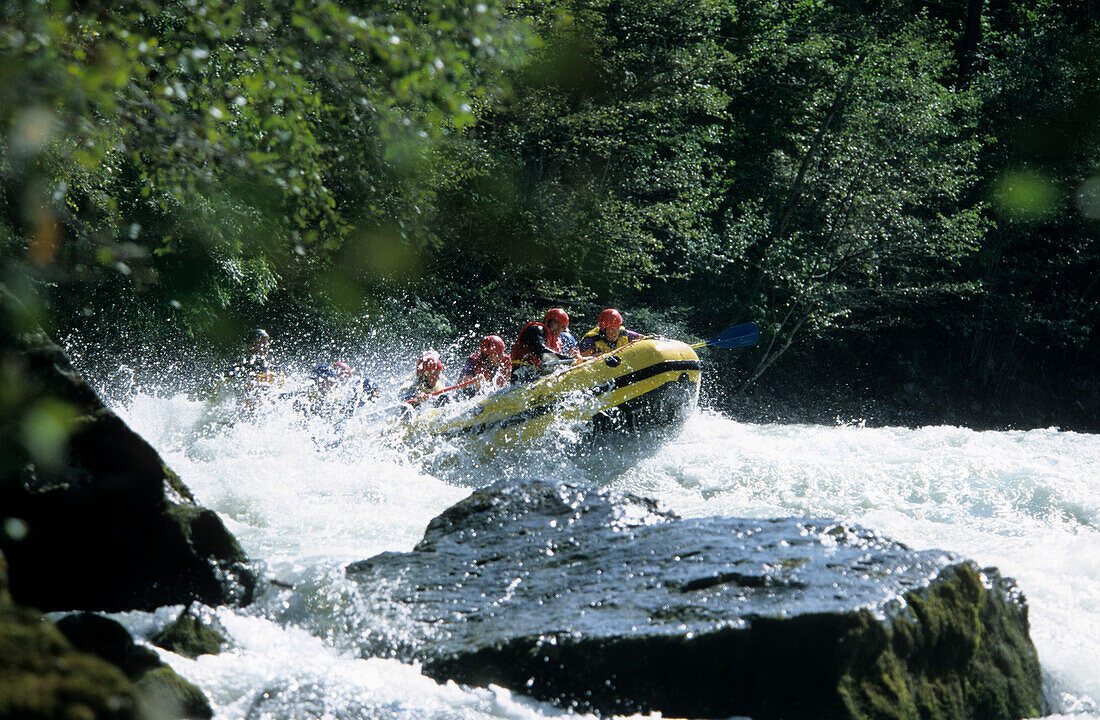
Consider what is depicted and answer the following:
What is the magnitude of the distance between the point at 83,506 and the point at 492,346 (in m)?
5.44

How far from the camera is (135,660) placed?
9.37 feet

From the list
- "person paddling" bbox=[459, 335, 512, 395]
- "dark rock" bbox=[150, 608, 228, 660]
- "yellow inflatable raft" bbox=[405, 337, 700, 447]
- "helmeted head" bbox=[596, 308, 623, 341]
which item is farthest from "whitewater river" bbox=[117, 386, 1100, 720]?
"helmeted head" bbox=[596, 308, 623, 341]

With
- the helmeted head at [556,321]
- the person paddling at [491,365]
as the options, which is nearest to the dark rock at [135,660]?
the person paddling at [491,365]

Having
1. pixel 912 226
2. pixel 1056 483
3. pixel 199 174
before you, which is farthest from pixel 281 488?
pixel 912 226

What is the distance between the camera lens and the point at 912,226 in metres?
13.9

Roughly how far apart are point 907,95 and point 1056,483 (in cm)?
851

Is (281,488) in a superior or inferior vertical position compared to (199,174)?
inferior

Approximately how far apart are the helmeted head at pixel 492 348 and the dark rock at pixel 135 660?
569cm

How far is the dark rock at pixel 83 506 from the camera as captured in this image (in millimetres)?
3068

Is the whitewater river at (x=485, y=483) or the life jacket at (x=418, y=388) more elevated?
the life jacket at (x=418, y=388)

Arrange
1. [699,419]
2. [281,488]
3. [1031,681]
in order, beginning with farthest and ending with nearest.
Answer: [699,419] < [281,488] < [1031,681]

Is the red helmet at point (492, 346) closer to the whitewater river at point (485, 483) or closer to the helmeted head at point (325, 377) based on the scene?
the whitewater river at point (485, 483)

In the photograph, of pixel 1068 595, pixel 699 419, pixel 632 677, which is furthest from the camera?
pixel 699 419

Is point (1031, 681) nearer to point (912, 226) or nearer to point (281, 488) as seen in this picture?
point (281, 488)
